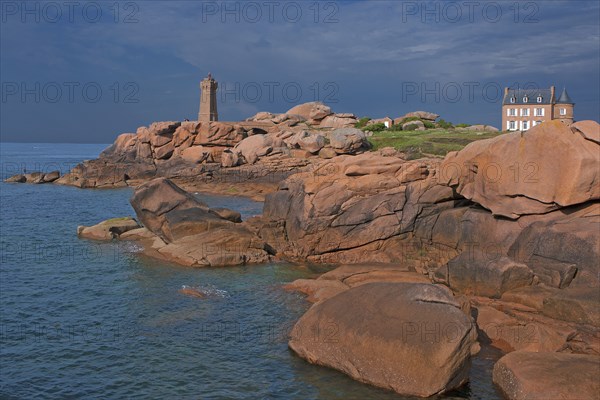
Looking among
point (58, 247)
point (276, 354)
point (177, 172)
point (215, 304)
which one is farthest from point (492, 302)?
point (177, 172)

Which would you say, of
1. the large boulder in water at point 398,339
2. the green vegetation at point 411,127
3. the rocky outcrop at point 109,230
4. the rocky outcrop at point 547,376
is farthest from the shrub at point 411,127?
the rocky outcrop at point 547,376

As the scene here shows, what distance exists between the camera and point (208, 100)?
100 metres

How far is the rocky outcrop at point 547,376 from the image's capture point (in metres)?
13.2

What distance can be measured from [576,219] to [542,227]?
1298 mm

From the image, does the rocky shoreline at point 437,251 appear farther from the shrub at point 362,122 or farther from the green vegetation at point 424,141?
the shrub at point 362,122

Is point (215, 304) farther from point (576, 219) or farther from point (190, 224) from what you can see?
point (576, 219)

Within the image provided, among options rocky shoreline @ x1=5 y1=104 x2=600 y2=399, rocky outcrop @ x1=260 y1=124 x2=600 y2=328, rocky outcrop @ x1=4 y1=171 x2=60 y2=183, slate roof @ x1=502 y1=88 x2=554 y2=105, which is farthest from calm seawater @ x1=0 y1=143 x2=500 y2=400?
slate roof @ x1=502 y1=88 x2=554 y2=105

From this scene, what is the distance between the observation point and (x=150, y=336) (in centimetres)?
1969

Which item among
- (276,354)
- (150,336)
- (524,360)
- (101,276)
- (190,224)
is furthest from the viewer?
(190,224)

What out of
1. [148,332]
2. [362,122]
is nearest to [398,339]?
[148,332]

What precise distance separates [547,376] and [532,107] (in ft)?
240

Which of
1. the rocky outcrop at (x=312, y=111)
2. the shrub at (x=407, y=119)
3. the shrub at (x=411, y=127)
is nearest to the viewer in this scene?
the shrub at (x=411, y=127)

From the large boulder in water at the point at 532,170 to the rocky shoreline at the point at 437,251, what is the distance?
0.06m

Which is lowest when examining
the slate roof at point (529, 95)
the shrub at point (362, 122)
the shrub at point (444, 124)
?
the shrub at point (444, 124)
